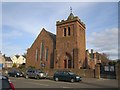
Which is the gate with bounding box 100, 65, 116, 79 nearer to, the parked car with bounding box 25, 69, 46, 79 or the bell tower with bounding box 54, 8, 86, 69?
the bell tower with bounding box 54, 8, 86, 69

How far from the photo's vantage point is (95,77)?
3803 cm

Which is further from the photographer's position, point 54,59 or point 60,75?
point 54,59

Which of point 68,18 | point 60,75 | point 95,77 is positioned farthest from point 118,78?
point 68,18

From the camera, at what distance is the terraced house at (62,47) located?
5069 cm

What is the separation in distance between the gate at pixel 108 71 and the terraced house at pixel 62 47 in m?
8.88

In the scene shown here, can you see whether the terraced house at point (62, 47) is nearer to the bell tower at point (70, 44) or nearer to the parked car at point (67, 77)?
the bell tower at point (70, 44)

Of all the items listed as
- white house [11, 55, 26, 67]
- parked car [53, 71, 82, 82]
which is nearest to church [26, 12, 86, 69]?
parked car [53, 71, 82, 82]

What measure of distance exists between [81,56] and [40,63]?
1225 centimetres

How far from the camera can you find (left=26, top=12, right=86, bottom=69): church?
5066 cm

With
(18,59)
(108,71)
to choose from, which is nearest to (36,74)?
(108,71)

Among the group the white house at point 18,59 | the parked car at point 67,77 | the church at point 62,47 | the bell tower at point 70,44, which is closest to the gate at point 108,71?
the church at point 62,47

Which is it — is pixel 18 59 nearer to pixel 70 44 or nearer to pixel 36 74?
pixel 70 44

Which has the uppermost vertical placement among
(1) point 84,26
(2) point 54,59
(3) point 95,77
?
(1) point 84,26

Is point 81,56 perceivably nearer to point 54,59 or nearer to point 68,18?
point 54,59
